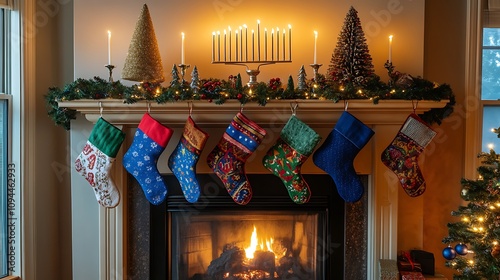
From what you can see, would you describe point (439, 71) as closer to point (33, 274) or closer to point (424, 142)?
point (424, 142)

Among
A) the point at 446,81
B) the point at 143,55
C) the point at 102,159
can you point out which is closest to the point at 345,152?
the point at 446,81

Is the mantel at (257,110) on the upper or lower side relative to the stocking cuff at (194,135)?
upper

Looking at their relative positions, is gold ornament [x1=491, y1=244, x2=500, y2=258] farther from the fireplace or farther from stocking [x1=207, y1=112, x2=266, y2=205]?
stocking [x1=207, y1=112, x2=266, y2=205]

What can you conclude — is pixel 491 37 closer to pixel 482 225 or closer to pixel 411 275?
pixel 482 225

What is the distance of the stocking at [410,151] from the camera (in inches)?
95.9

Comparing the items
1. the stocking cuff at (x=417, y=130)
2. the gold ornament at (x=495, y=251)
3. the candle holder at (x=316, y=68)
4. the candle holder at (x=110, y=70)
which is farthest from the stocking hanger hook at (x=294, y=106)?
the gold ornament at (x=495, y=251)

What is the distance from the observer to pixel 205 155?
2.69m

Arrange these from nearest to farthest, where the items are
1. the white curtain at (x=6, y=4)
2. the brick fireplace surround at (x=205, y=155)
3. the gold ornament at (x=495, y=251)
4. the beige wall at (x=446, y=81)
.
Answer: the gold ornament at (x=495, y=251)
the brick fireplace surround at (x=205, y=155)
the white curtain at (x=6, y=4)
the beige wall at (x=446, y=81)

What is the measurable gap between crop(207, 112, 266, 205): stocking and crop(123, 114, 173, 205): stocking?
277mm

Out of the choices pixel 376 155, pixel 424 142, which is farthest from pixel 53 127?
pixel 424 142

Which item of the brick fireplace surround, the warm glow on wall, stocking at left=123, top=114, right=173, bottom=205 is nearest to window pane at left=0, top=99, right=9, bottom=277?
the brick fireplace surround

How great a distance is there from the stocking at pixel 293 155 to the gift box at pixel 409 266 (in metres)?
0.68

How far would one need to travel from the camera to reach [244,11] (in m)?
2.72

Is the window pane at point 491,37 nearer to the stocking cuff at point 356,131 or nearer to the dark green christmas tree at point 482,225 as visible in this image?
the dark green christmas tree at point 482,225
